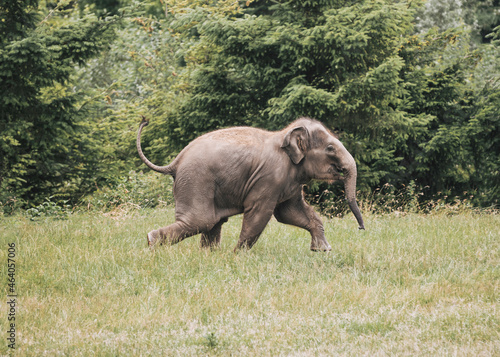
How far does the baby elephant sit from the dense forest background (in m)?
4.04

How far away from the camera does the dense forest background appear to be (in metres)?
11.3

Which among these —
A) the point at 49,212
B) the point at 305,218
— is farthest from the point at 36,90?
the point at 305,218

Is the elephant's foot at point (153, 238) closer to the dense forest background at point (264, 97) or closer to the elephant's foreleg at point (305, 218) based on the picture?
the elephant's foreleg at point (305, 218)

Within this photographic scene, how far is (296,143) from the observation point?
24.6 feet

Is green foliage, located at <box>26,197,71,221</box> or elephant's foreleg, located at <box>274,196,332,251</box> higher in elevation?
elephant's foreleg, located at <box>274,196,332,251</box>

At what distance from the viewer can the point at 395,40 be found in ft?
44.4

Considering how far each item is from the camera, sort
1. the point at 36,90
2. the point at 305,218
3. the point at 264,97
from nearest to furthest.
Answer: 1. the point at 305,218
2. the point at 36,90
3. the point at 264,97

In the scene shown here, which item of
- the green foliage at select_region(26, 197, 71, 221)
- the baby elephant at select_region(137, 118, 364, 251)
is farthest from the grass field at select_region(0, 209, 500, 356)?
the green foliage at select_region(26, 197, 71, 221)

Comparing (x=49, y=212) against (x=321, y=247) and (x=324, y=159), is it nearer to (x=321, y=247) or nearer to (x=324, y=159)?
(x=321, y=247)

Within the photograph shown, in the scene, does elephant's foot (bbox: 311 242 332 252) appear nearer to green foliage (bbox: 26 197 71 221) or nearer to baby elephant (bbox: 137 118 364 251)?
baby elephant (bbox: 137 118 364 251)

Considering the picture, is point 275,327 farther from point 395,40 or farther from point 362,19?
point 395,40

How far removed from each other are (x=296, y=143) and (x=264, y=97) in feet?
20.7

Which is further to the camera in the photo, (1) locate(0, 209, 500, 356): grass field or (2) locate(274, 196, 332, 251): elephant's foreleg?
(2) locate(274, 196, 332, 251): elephant's foreleg

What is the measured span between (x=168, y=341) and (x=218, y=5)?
1251 cm
